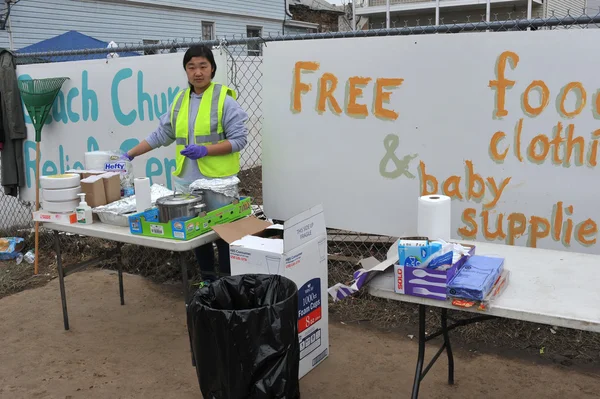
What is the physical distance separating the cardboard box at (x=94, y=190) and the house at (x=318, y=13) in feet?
68.4

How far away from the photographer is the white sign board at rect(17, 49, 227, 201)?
15.5 ft

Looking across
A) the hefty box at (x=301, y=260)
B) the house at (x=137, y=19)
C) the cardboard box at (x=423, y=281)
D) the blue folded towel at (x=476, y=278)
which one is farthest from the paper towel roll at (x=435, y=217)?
the house at (x=137, y=19)

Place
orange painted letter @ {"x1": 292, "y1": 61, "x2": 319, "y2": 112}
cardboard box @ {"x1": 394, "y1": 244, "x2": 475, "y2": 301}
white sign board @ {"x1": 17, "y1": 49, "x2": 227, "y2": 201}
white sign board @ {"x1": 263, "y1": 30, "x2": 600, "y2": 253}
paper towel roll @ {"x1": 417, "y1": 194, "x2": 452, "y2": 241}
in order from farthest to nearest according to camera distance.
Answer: white sign board @ {"x1": 17, "y1": 49, "x2": 227, "y2": 201} → orange painted letter @ {"x1": 292, "y1": 61, "x2": 319, "y2": 112} → white sign board @ {"x1": 263, "y1": 30, "x2": 600, "y2": 253} → paper towel roll @ {"x1": 417, "y1": 194, "x2": 452, "y2": 241} → cardboard box @ {"x1": 394, "y1": 244, "x2": 475, "y2": 301}

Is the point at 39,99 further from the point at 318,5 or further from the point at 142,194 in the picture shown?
the point at 318,5

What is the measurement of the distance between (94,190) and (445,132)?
7.69 ft

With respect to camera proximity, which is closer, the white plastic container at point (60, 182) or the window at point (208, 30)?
the white plastic container at point (60, 182)

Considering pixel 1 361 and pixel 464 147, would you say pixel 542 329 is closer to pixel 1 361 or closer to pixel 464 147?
pixel 464 147

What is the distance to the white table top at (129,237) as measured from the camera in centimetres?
308

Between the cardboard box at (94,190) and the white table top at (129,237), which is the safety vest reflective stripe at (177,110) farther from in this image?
the white table top at (129,237)

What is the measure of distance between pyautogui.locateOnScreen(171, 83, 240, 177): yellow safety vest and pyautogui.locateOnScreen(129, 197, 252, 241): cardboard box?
1.27 feet

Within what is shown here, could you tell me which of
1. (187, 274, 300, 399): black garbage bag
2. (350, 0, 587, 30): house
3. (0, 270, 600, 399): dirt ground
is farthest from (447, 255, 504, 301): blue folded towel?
(350, 0, 587, 30): house

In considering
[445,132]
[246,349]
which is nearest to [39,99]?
[445,132]

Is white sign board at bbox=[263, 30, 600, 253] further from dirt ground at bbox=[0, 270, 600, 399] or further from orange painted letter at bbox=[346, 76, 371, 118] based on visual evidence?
dirt ground at bbox=[0, 270, 600, 399]

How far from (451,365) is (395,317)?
0.87 metres
